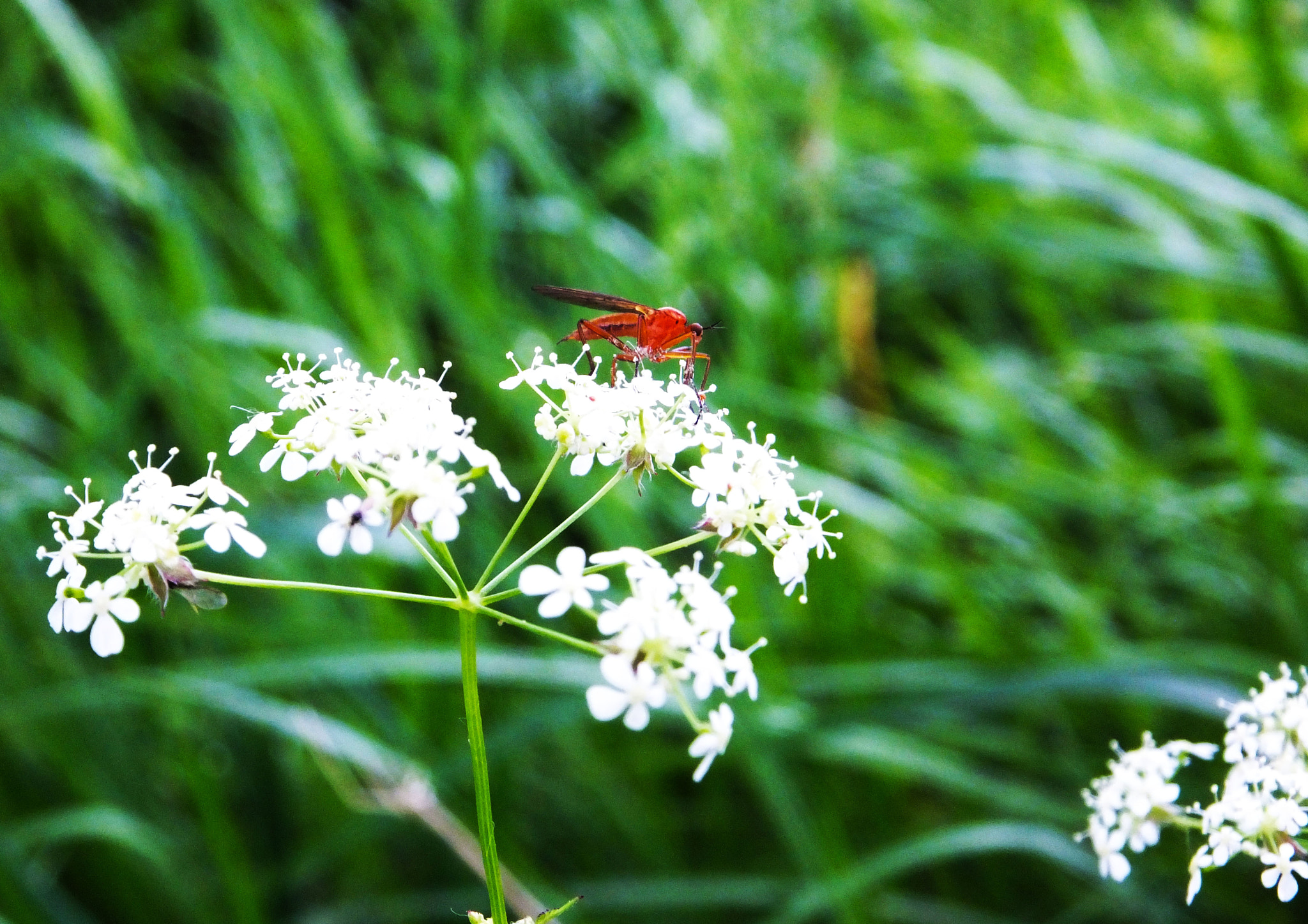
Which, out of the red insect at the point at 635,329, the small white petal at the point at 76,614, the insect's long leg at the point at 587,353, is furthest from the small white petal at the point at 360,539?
the red insect at the point at 635,329

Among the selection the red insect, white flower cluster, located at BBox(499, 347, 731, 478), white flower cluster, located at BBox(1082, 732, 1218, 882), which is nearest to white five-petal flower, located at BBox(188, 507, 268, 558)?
white flower cluster, located at BBox(499, 347, 731, 478)

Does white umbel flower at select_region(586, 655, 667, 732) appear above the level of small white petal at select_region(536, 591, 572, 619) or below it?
below

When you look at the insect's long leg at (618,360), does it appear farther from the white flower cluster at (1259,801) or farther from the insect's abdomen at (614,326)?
the white flower cluster at (1259,801)

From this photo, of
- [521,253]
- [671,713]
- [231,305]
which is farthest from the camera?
A: [521,253]

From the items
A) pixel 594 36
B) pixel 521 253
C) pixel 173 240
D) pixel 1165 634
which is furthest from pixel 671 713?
pixel 594 36

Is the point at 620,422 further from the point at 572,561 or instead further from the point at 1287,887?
the point at 1287,887

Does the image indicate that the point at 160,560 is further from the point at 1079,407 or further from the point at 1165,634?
the point at 1079,407

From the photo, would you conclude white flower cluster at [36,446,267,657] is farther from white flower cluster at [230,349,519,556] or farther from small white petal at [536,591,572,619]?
small white petal at [536,591,572,619]
